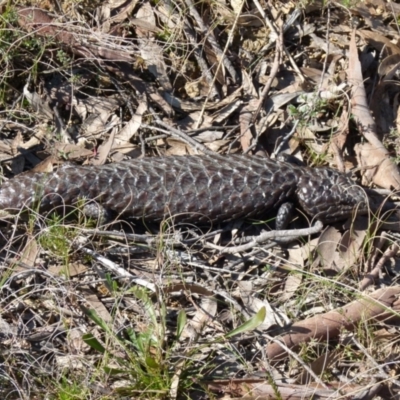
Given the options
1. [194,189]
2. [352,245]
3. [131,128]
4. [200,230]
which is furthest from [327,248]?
[131,128]

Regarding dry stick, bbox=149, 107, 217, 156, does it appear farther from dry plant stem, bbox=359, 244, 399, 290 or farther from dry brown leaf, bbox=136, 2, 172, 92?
dry plant stem, bbox=359, 244, 399, 290

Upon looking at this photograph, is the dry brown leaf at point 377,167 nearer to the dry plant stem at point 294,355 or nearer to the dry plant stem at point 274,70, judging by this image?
the dry plant stem at point 274,70

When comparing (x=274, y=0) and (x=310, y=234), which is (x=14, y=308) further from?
(x=274, y=0)

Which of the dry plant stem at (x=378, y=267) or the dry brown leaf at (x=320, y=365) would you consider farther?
the dry plant stem at (x=378, y=267)

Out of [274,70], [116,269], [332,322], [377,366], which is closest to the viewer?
[377,366]

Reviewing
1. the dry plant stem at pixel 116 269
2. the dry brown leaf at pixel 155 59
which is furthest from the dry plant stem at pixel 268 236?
the dry brown leaf at pixel 155 59

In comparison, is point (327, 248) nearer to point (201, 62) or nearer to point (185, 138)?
point (185, 138)
